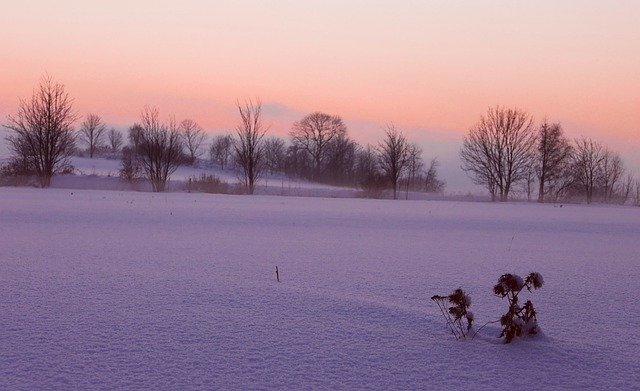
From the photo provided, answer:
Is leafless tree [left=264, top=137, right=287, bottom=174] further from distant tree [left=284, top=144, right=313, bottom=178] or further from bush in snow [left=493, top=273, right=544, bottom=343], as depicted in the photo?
bush in snow [left=493, top=273, right=544, bottom=343]

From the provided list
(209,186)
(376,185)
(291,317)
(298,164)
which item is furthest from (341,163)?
(291,317)

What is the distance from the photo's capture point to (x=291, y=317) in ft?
12.1

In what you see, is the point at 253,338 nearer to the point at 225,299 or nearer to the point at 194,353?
the point at 194,353

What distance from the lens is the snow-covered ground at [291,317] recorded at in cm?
271

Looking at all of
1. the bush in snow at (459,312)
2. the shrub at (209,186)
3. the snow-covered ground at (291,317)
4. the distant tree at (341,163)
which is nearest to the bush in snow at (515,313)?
the snow-covered ground at (291,317)

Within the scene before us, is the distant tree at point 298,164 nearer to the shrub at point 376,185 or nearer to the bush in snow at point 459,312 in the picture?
the shrub at point 376,185

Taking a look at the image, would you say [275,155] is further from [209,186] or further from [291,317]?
[291,317]

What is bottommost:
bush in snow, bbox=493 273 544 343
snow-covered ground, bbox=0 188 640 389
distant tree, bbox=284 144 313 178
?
snow-covered ground, bbox=0 188 640 389

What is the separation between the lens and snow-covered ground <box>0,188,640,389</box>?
2709 mm

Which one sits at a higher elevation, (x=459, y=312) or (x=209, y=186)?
(x=209, y=186)

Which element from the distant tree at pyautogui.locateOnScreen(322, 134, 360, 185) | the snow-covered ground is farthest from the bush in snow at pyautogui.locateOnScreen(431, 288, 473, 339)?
the distant tree at pyautogui.locateOnScreen(322, 134, 360, 185)

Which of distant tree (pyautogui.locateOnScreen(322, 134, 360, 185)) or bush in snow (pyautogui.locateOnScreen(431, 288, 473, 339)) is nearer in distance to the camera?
bush in snow (pyautogui.locateOnScreen(431, 288, 473, 339))

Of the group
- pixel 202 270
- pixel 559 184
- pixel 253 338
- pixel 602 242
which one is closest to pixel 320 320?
pixel 253 338

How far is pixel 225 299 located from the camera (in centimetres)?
416
